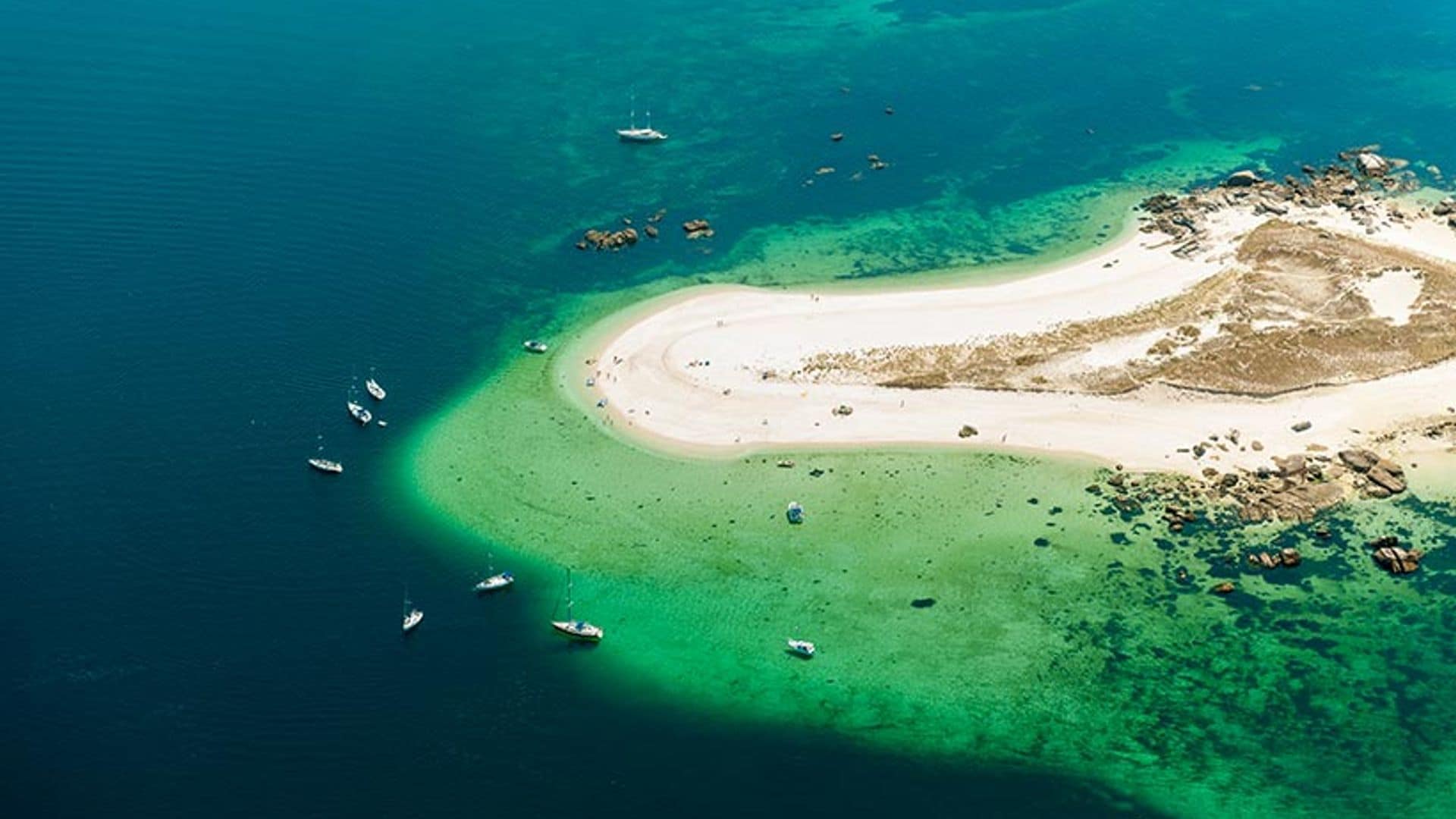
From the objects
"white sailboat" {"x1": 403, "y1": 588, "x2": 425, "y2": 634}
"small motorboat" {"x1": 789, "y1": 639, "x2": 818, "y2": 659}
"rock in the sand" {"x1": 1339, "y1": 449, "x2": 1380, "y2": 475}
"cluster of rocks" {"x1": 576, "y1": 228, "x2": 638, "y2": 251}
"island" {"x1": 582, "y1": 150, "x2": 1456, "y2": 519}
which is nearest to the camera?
"small motorboat" {"x1": 789, "y1": 639, "x2": 818, "y2": 659}

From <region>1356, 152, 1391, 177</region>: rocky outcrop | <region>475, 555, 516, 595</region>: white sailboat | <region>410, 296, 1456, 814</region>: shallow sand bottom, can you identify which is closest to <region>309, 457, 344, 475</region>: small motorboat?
<region>410, 296, 1456, 814</region>: shallow sand bottom

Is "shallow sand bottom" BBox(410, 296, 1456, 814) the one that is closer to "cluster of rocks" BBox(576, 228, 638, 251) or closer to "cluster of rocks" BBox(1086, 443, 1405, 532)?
"cluster of rocks" BBox(1086, 443, 1405, 532)

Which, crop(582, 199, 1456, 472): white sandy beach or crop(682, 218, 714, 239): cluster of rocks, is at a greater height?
crop(682, 218, 714, 239): cluster of rocks

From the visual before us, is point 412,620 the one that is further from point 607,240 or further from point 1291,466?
point 1291,466

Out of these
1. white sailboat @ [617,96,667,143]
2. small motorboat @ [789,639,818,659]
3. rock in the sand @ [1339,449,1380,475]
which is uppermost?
white sailboat @ [617,96,667,143]

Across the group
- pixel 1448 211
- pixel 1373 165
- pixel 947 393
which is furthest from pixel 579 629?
pixel 1373 165

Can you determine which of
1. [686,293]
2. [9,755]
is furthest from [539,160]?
[9,755]

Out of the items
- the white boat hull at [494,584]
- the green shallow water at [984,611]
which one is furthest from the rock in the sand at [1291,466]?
the white boat hull at [494,584]
